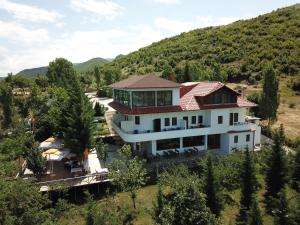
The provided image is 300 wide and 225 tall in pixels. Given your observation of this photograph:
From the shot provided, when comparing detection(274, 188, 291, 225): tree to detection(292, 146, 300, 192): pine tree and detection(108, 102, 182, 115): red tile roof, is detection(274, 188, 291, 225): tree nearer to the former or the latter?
detection(292, 146, 300, 192): pine tree

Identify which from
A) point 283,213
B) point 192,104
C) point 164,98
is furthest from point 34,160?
point 283,213

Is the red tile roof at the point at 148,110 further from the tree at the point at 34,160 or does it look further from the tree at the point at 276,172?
the tree at the point at 276,172

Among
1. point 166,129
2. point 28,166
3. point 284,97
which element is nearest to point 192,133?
point 166,129

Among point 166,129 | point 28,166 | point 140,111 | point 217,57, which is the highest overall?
point 217,57

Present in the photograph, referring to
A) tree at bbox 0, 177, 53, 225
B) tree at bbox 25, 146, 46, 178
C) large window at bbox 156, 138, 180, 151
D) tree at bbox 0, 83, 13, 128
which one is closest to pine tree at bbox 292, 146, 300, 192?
large window at bbox 156, 138, 180, 151

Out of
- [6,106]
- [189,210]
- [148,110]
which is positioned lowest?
[189,210]

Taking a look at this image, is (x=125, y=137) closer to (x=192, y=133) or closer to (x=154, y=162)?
(x=154, y=162)

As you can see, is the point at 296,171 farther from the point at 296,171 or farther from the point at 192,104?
the point at 192,104
